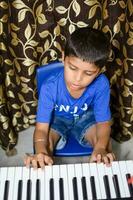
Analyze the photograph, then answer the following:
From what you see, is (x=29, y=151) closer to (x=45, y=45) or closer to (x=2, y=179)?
(x=45, y=45)

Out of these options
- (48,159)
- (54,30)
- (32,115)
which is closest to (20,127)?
(32,115)

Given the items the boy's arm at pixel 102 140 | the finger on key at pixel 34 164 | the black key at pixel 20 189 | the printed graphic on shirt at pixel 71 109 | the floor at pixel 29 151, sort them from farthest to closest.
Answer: the floor at pixel 29 151 → the printed graphic on shirt at pixel 71 109 → the boy's arm at pixel 102 140 → the finger on key at pixel 34 164 → the black key at pixel 20 189

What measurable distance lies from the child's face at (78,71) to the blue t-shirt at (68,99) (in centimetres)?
15

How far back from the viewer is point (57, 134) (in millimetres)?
1595

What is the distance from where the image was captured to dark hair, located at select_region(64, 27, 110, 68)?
129cm

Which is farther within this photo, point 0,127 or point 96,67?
point 0,127

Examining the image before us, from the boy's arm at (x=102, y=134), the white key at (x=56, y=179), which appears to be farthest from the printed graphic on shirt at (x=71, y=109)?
the white key at (x=56, y=179)

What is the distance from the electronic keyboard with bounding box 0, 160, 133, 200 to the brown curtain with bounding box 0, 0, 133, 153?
72cm

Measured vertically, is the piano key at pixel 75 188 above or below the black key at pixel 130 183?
below

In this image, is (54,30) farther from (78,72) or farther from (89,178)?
(89,178)

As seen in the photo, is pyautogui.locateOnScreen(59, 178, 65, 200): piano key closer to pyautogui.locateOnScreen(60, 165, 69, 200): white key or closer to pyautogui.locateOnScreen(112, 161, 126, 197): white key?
pyautogui.locateOnScreen(60, 165, 69, 200): white key

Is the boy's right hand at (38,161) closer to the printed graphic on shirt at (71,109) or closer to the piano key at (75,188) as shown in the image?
the piano key at (75,188)

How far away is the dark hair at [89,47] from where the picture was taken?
4.25ft

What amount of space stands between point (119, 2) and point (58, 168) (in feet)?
2.79
